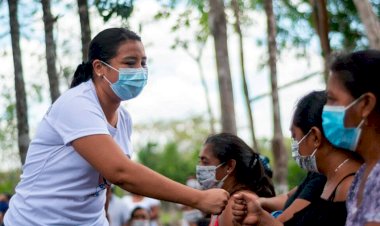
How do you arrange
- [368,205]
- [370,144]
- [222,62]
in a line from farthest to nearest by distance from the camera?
[222,62] < [370,144] < [368,205]

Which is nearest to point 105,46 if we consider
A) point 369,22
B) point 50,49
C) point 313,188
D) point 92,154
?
point 92,154

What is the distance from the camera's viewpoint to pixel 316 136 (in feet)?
14.4

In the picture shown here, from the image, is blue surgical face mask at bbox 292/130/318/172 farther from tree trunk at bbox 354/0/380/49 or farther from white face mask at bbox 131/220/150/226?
white face mask at bbox 131/220/150/226

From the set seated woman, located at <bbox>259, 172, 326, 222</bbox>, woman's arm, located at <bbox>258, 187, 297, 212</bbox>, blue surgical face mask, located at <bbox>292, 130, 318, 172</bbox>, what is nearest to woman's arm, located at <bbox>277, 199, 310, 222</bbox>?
seated woman, located at <bbox>259, 172, 326, 222</bbox>

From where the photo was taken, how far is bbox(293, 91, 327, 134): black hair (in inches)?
175

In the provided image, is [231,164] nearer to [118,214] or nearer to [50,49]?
[50,49]

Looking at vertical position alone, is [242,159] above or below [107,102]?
below

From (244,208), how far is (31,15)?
5.04 m

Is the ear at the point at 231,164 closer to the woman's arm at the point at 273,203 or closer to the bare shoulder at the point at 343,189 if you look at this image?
the woman's arm at the point at 273,203

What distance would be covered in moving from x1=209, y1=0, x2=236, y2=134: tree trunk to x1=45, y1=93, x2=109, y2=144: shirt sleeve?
27.1 ft

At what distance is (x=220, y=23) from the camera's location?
12891 mm

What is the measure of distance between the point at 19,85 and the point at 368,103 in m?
5.13

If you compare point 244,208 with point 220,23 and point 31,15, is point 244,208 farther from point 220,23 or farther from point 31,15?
point 220,23

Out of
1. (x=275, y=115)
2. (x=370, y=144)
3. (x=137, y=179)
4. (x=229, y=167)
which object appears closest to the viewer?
(x=370, y=144)
